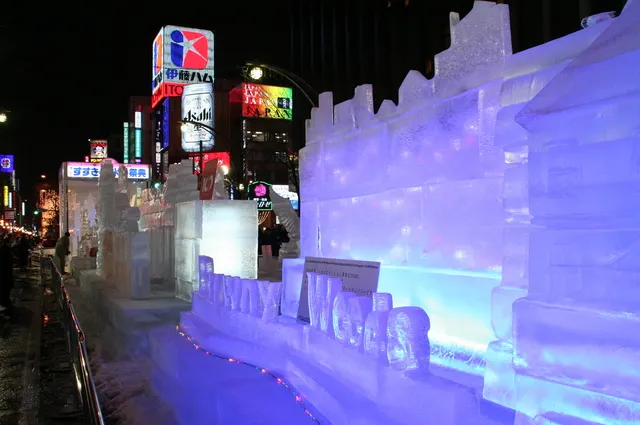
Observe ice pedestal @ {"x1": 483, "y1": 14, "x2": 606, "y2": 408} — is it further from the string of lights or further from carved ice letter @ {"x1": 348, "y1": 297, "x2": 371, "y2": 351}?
the string of lights

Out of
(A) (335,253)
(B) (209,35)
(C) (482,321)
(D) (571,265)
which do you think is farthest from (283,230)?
(B) (209,35)

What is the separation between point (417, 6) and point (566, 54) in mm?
23960

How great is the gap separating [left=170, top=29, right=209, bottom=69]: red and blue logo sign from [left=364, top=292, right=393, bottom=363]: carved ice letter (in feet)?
186

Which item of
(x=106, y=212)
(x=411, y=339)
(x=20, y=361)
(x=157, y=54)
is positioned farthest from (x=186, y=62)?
(x=411, y=339)

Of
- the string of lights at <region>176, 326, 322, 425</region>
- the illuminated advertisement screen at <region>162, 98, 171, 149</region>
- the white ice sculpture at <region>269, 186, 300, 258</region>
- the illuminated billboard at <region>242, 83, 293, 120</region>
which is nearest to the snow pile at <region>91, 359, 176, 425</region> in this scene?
the string of lights at <region>176, 326, 322, 425</region>

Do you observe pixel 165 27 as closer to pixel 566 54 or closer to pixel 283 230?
pixel 283 230

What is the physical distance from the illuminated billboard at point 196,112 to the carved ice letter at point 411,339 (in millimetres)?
51002

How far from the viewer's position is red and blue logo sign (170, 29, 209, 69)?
183 feet

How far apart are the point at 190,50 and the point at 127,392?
2149 inches

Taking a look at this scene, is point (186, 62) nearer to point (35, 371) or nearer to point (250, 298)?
point (35, 371)

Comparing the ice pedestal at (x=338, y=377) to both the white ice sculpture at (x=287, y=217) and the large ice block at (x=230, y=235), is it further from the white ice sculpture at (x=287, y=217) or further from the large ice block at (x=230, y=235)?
the white ice sculpture at (x=287, y=217)

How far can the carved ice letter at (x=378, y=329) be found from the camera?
3.22 m

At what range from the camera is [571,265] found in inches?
78.2

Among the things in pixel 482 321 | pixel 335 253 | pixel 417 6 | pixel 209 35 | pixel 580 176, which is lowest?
pixel 482 321
